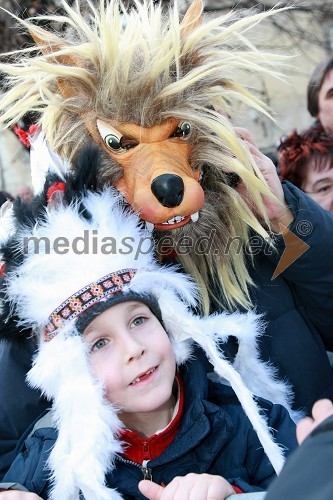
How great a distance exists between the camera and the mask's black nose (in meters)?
1.62

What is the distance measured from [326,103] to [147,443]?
1.77m

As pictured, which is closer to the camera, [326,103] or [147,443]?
[147,443]

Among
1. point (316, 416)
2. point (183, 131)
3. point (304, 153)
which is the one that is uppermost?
point (183, 131)

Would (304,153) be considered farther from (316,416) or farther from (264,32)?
(316,416)

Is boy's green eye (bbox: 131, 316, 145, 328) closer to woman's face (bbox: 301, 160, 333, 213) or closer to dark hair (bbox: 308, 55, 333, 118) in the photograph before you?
woman's face (bbox: 301, 160, 333, 213)

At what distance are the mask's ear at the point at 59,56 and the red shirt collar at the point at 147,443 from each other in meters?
0.88

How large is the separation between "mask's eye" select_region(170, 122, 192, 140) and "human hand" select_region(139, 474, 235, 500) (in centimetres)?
85

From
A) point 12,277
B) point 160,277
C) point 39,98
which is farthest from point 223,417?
point 39,98

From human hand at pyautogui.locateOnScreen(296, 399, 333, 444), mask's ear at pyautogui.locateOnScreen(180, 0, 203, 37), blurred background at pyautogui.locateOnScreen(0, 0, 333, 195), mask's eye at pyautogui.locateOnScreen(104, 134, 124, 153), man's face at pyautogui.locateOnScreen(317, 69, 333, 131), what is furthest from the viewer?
blurred background at pyautogui.locateOnScreen(0, 0, 333, 195)

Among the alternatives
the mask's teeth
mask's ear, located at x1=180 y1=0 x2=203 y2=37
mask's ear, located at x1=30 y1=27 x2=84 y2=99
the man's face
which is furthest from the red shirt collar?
the man's face

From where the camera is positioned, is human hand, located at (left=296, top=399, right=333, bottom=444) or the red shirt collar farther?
the red shirt collar

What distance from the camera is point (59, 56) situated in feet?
5.89

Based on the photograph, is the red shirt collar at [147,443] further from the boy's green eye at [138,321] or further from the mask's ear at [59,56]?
the mask's ear at [59,56]

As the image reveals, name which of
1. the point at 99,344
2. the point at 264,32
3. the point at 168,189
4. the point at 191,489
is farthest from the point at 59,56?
the point at 264,32
